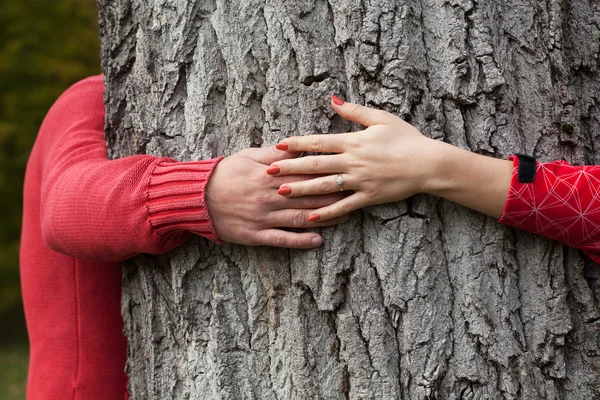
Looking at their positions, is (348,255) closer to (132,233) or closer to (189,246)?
(189,246)

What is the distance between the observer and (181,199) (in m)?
1.74

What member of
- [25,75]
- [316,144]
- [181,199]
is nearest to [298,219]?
[316,144]

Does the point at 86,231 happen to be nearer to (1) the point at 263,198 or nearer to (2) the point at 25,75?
(1) the point at 263,198

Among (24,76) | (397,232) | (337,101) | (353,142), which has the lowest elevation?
(397,232)

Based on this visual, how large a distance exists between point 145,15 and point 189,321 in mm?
958

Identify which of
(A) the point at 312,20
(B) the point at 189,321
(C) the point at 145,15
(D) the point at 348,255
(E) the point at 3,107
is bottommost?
(B) the point at 189,321

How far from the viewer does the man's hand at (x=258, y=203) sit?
1.72m

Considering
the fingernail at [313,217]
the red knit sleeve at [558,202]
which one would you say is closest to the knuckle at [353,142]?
the fingernail at [313,217]

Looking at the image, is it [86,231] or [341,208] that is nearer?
[341,208]

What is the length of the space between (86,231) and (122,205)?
0.51 feet

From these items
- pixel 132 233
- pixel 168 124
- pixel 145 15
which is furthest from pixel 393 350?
pixel 145 15

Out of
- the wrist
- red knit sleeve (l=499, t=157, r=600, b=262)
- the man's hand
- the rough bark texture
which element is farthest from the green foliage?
red knit sleeve (l=499, t=157, r=600, b=262)

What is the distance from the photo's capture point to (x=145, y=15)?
1927 millimetres

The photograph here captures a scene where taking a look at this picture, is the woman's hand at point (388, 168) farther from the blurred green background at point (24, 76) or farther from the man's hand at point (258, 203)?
the blurred green background at point (24, 76)
